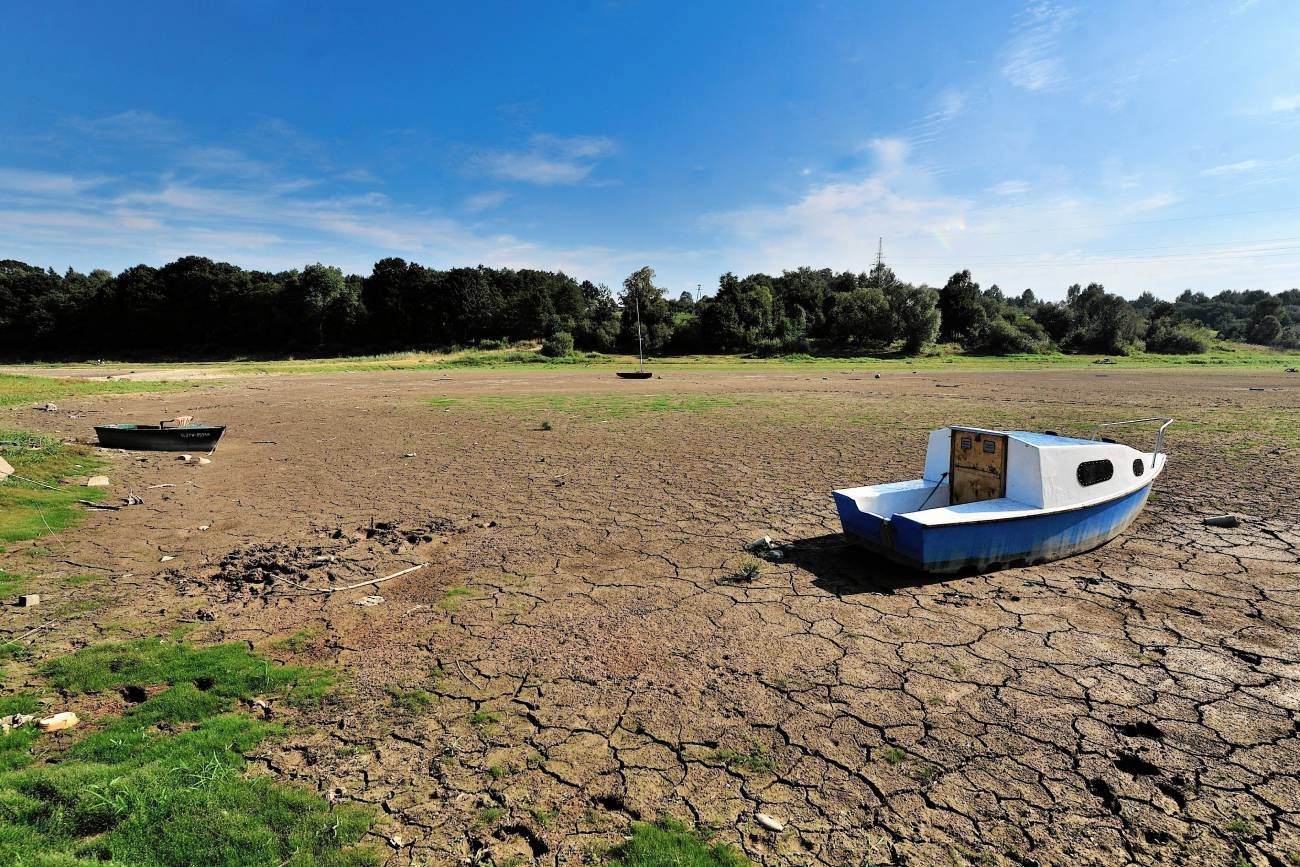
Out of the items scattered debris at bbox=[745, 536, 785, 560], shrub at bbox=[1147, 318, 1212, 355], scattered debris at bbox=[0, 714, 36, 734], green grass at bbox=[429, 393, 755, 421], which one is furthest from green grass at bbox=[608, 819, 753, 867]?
shrub at bbox=[1147, 318, 1212, 355]

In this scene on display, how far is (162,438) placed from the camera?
53.7 ft

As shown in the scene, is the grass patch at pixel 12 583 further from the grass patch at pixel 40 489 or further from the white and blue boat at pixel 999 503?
the white and blue boat at pixel 999 503

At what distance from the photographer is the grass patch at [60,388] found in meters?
28.4

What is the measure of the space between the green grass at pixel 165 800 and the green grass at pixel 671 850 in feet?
5.05

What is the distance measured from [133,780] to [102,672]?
225 centimetres

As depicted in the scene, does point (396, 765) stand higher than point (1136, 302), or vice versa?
point (1136, 302)

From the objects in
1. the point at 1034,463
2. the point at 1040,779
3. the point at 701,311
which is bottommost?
the point at 1040,779

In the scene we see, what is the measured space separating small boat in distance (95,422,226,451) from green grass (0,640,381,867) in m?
13.3

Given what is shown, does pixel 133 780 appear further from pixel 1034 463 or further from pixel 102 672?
pixel 1034 463

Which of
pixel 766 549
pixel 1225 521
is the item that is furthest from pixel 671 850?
pixel 1225 521

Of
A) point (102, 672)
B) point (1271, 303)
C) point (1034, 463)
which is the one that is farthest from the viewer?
point (1271, 303)

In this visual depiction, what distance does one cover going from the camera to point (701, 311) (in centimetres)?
7625

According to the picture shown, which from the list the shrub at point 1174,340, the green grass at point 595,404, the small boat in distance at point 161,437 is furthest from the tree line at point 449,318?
the small boat in distance at point 161,437

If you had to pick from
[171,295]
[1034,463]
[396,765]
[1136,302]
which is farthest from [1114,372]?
[1136,302]
